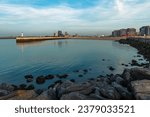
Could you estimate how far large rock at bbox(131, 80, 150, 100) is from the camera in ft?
32.9

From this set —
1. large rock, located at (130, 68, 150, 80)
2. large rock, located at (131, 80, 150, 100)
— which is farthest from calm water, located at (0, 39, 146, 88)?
large rock, located at (131, 80, 150, 100)

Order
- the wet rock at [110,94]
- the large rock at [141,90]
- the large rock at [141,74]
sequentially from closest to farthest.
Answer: the large rock at [141,90] < the wet rock at [110,94] < the large rock at [141,74]

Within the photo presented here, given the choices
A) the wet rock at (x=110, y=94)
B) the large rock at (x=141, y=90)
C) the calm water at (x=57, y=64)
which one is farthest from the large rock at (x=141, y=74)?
the calm water at (x=57, y=64)

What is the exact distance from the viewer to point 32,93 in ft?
40.7

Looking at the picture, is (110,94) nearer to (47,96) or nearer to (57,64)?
(47,96)

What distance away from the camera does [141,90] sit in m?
10.7

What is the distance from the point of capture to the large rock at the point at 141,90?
10.0 meters

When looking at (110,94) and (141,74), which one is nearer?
(110,94)

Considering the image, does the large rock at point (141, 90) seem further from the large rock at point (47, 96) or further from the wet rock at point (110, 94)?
the large rock at point (47, 96)

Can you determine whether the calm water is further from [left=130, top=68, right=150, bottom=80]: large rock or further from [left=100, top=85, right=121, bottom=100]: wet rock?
[left=100, top=85, right=121, bottom=100]: wet rock

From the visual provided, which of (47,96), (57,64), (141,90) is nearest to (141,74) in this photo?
(141,90)

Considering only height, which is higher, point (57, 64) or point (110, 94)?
point (110, 94)

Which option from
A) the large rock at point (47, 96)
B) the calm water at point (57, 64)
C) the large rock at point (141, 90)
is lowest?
the calm water at point (57, 64)

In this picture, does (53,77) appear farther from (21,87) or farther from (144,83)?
(144,83)
